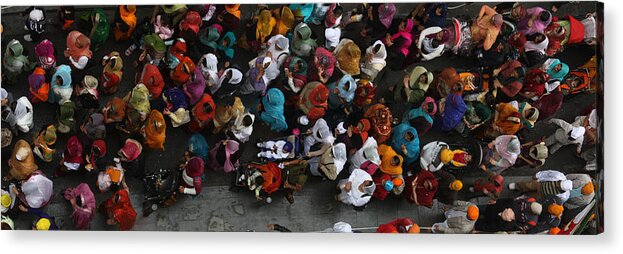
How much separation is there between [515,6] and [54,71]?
668cm

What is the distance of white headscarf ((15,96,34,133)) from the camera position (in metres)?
9.34

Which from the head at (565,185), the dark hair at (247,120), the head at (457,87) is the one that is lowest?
the head at (565,185)

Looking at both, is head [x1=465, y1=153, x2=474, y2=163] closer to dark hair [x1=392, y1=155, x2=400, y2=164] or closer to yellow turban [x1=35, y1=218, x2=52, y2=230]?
dark hair [x1=392, y1=155, x2=400, y2=164]

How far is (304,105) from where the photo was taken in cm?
953

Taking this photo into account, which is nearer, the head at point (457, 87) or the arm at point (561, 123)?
the head at point (457, 87)

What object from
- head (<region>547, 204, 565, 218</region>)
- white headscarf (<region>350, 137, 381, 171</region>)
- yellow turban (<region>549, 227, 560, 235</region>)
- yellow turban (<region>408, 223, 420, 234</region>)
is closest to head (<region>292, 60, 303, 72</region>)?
white headscarf (<region>350, 137, 381, 171</region>)

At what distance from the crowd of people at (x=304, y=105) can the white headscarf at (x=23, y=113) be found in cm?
2

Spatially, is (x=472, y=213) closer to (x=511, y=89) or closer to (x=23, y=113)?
(x=511, y=89)

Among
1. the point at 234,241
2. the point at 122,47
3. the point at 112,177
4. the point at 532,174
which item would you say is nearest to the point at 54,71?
the point at 122,47

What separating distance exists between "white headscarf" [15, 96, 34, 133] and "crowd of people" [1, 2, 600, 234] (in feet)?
0.07

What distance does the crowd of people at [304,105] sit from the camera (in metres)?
9.35

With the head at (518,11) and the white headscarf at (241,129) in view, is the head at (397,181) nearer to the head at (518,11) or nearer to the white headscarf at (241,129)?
the white headscarf at (241,129)

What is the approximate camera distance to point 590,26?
937 centimetres

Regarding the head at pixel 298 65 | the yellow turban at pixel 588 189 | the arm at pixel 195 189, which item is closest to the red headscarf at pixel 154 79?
the arm at pixel 195 189
